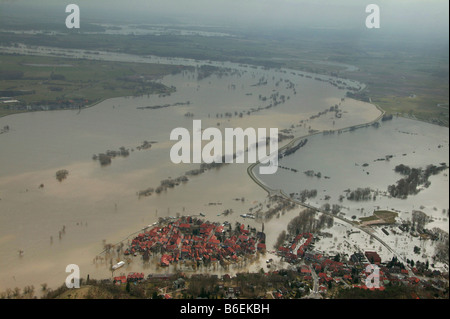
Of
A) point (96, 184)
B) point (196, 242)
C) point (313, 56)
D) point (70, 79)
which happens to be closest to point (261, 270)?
point (196, 242)

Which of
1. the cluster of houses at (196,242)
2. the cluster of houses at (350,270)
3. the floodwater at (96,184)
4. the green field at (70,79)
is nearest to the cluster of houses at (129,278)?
the floodwater at (96,184)

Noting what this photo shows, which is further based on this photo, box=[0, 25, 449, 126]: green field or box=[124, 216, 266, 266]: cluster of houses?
box=[0, 25, 449, 126]: green field

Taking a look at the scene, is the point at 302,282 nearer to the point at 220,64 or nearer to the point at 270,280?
the point at 270,280

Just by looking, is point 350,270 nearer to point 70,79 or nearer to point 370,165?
point 370,165

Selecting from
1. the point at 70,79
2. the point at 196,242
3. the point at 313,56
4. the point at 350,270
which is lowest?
the point at 350,270

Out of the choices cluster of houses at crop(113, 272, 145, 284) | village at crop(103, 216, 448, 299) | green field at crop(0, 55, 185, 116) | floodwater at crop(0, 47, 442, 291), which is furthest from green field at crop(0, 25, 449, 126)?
cluster of houses at crop(113, 272, 145, 284)

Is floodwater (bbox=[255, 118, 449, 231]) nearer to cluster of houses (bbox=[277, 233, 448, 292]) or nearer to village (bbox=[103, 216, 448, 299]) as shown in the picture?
cluster of houses (bbox=[277, 233, 448, 292])
